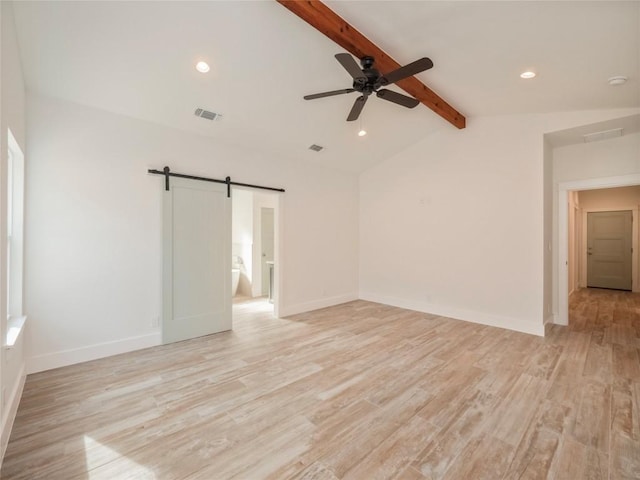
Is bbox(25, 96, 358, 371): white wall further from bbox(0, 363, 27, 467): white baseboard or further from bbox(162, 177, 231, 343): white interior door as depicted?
bbox(0, 363, 27, 467): white baseboard

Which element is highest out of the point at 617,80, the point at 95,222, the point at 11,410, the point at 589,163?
the point at 617,80

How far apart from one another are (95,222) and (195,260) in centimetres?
120

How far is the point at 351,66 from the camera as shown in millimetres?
2420

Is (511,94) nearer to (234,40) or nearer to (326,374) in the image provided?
(234,40)

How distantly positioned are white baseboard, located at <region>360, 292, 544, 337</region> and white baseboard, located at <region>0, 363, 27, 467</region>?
5.26 m

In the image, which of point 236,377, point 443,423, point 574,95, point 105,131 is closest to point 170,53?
point 105,131

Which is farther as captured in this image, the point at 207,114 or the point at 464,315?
the point at 464,315

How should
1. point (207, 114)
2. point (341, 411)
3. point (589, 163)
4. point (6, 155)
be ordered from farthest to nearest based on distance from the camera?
point (589, 163)
point (207, 114)
point (341, 411)
point (6, 155)

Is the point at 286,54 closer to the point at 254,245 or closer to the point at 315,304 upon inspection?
the point at 315,304

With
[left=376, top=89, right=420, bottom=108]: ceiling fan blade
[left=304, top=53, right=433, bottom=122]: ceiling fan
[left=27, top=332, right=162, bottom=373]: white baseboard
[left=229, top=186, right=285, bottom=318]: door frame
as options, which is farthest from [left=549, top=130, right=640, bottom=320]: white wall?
[left=27, top=332, right=162, bottom=373]: white baseboard

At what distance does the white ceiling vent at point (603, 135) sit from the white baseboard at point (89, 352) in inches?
261

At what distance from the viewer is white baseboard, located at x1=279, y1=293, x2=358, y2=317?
5.11m

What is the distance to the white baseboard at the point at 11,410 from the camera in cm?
189

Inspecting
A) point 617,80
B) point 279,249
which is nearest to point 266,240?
point 279,249
